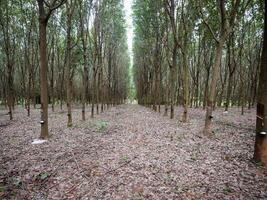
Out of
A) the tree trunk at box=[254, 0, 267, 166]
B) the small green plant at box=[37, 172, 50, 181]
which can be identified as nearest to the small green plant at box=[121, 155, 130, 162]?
the small green plant at box=[37, 172, 50, 181]

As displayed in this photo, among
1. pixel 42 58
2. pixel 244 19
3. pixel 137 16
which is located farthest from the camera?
pixel 137 16

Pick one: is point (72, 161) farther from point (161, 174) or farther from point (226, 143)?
point (226, 143)

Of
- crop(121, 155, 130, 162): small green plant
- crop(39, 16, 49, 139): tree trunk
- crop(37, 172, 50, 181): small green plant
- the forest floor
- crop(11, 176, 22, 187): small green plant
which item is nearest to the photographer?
the forest floor

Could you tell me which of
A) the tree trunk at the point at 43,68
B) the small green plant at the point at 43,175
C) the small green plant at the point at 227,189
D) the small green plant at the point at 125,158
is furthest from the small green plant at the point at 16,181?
the small green plant at the point at 227,189

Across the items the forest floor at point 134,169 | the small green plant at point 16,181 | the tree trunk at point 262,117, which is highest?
the tree trunk at point 262,117

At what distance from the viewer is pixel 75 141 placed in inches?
314

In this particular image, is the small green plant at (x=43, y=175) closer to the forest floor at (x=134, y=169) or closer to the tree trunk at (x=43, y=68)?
the forest floor at (x=134, y=169)

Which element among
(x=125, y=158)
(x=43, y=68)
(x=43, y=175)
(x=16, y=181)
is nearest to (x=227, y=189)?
(x=125, y=158)

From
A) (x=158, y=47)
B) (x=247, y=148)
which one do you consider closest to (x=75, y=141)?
(x=247, y=148)

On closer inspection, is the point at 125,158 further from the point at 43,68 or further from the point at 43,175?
the point at 43,68

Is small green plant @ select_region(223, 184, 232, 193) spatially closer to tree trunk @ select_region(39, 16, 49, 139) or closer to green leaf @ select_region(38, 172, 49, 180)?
green leaf @ select_region(38, 172, 49, 180)

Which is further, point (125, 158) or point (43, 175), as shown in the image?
point (125, 158)

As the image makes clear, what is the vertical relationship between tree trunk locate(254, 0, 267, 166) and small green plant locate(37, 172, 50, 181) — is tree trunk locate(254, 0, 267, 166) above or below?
above

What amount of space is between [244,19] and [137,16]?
35.6ft
